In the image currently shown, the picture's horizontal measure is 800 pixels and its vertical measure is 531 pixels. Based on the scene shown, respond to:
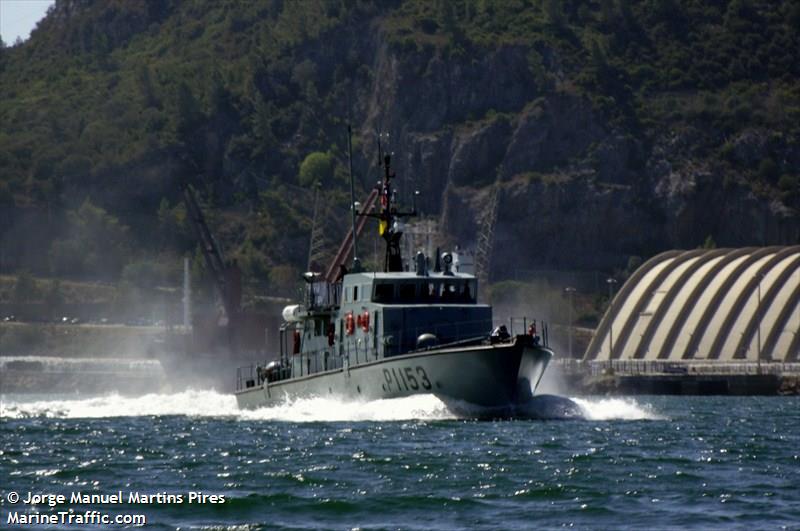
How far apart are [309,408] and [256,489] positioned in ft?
93.7

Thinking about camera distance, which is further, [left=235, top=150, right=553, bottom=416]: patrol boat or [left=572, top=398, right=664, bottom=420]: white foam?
[left=572, top=398, right=664, bottom=420]: white foam

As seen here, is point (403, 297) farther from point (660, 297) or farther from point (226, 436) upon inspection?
point (660, 297)

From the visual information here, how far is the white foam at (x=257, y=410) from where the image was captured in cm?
6156

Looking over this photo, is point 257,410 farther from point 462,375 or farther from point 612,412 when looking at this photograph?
point 462,375

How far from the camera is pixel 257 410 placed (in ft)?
245

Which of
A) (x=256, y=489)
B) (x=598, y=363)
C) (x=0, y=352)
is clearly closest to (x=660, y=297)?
(x=598, y=363)

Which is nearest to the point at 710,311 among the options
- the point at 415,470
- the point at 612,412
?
the point at 612,412

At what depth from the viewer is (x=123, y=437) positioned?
5778cm

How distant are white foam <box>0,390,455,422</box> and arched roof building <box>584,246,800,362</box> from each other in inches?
2380

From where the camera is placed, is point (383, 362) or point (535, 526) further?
point (383, 362)

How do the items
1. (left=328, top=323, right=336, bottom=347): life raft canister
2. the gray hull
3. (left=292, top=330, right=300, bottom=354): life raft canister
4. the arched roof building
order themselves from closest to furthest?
the gray hull → (left=328, top=323, right=336, bottom=347): life raft canister → (left=292, top=330, right=300, bottom=354): life raft canister → the arched roof building

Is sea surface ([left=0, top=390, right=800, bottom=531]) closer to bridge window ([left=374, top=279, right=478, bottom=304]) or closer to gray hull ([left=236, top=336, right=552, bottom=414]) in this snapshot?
gray hull ([left=236, top=336, right=552, bottom=414])

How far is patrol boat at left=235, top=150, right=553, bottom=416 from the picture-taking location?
59531mm

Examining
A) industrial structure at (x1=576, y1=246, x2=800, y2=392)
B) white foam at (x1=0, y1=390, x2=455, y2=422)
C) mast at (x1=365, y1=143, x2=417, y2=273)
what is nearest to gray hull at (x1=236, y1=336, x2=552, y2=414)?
white foam at (x1=0, y1=390, x2=455, y2=422)
